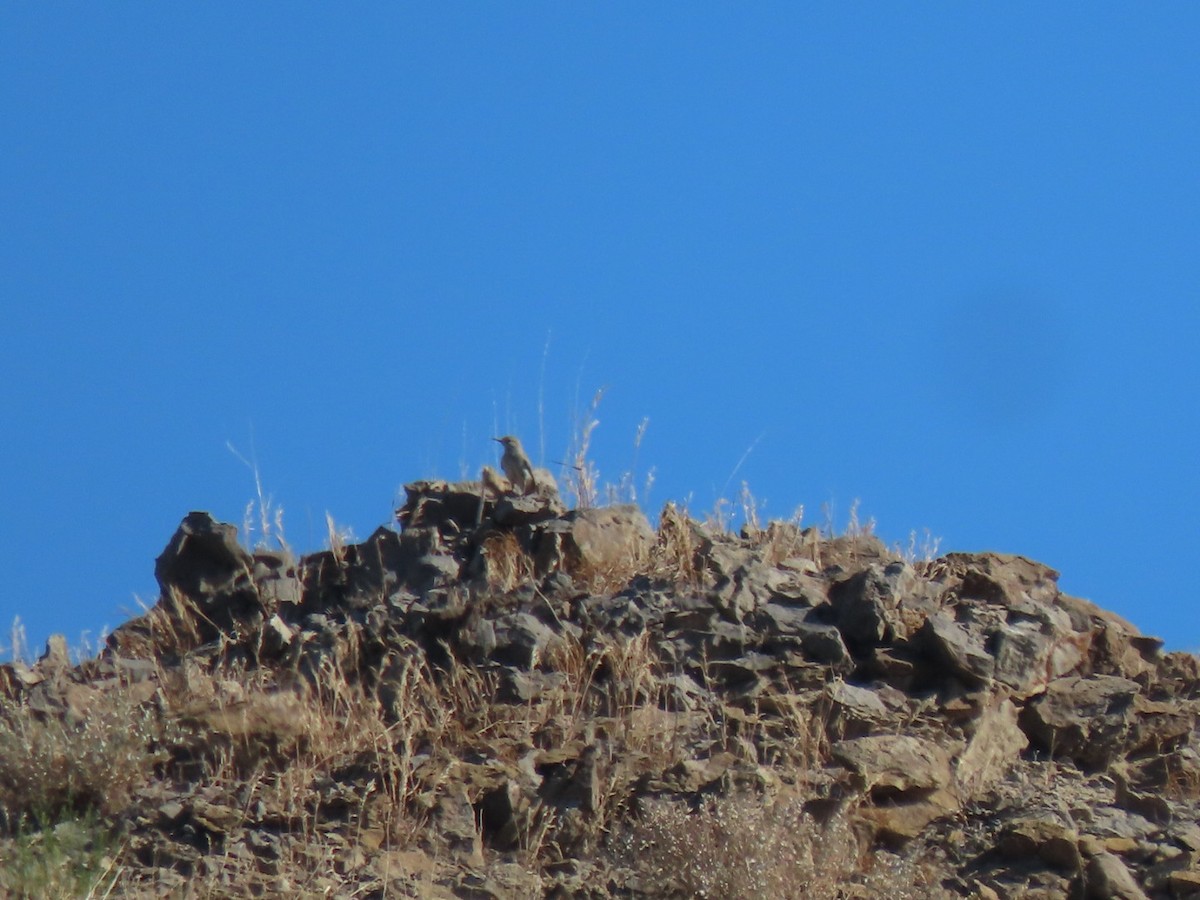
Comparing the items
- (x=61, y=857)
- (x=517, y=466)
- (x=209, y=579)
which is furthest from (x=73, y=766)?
(x=517, y=466)

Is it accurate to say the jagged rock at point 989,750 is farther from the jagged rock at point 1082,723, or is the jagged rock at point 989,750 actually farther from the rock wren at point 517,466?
the rock wren at point 517,466

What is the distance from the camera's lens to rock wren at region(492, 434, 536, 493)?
29.8 feet

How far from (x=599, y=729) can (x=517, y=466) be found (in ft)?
8.01

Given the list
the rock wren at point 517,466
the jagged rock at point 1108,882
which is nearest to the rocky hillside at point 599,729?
the jagged rock at point 1108,882

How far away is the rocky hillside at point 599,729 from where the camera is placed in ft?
20.5

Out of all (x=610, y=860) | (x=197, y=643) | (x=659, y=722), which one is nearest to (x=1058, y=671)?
(x=659, y=722)

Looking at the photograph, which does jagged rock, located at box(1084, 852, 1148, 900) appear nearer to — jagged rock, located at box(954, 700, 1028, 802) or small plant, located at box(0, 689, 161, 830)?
jagged rock, located at box(954, 700, 1028, 802)

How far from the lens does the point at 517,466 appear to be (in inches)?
361

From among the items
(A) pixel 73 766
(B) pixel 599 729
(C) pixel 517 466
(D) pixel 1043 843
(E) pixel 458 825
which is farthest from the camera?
(C) pixel 517 466

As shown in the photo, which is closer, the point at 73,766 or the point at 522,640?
the point at 73,766

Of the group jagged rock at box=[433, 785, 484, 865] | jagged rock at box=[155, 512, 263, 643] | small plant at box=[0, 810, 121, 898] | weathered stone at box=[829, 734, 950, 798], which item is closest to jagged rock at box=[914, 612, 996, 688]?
weathered stone at box=[829, 734, 950, 798]

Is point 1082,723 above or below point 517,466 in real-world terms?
below

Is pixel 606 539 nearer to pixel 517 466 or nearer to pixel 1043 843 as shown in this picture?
pixel 517 466

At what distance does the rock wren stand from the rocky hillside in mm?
585
